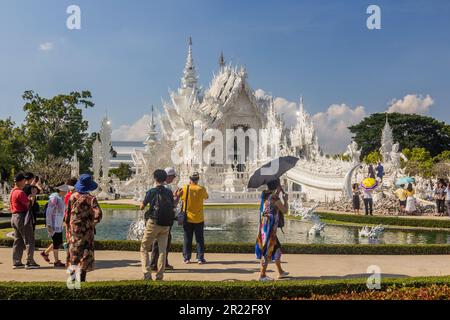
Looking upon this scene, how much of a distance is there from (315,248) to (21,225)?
20.9ft

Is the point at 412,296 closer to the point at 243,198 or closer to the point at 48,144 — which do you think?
the point at 243,198

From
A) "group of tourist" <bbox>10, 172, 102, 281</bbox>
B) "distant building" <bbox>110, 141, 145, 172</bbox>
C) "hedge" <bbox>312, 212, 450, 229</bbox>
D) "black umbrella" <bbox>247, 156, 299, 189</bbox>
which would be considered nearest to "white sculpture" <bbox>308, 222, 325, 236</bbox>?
"hedge" <bbox>312, 212, 450, 229</bbox>

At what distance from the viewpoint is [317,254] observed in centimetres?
1077

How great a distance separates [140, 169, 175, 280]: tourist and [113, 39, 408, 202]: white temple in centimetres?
2548

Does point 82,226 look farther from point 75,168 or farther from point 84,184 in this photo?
point 75,168

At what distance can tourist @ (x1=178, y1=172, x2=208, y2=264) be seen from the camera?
9.25m

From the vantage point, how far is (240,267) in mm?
9078

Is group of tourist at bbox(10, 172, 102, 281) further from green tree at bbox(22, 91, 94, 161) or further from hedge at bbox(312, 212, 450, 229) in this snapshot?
green tree at bbox(22, 91, 94, 161)

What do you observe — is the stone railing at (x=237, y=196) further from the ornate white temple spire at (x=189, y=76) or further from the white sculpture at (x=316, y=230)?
the ornate white temple spire at (x=189, y=76)

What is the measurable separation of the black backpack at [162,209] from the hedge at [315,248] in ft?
12.0

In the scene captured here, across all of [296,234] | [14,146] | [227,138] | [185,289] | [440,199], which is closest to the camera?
[185,289]

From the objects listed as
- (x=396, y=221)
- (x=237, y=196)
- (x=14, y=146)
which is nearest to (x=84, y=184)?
(x=396, y=221)
